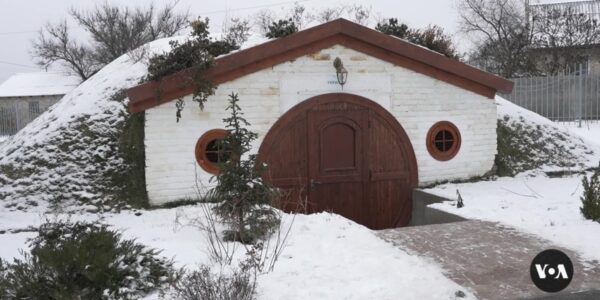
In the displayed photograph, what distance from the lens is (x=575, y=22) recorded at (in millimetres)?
31156

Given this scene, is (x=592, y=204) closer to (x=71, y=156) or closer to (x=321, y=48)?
(x=321, y=48)

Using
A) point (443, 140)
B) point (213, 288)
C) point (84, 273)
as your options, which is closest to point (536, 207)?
point (443, 140)

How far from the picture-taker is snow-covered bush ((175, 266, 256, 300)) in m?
4.39

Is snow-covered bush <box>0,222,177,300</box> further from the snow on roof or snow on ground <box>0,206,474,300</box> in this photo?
the snow on roof

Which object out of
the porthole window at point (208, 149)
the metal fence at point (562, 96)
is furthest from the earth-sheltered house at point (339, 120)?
the metal fence at point (562, 96)

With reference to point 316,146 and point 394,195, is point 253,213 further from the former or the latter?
point 394,195

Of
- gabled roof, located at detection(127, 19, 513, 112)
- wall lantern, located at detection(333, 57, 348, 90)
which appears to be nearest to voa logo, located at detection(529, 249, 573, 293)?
wall lantern, located at detection(333, 57, 348, 90)

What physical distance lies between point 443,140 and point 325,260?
5999 mm

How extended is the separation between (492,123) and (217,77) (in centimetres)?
605

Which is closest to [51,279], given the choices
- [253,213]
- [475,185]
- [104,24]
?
[253,213]

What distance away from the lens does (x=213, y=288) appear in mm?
4461

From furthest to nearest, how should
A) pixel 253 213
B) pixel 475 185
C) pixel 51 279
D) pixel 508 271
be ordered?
1. pixel 475 185
2. pixel 253 213
3. pixel 508 271
4. pixel 51 279

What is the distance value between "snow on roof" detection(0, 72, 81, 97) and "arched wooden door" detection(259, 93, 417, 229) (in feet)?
114

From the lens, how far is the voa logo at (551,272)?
5008 mm
